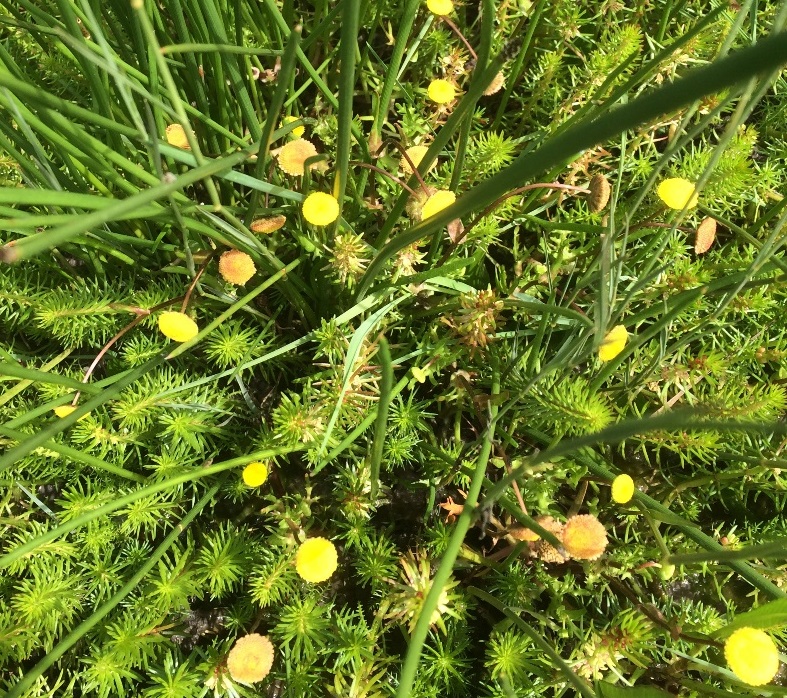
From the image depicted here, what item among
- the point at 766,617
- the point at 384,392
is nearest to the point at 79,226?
the point at 384,392

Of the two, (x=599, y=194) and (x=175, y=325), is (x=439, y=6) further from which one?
(x=175, y=325)

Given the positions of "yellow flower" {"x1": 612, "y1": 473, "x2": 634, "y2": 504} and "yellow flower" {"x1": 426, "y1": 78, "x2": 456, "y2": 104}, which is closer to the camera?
"yellow flower" {"x1": 612, "y1": 473, "x2": 634, "y2": 504}

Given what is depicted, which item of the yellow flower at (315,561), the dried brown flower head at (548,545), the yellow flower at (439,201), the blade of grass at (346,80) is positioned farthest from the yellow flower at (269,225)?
the dried brown flower head at (548,545)

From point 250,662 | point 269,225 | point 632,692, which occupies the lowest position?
point 250,662

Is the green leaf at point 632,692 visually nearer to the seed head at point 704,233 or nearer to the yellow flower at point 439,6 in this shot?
the seed head at point 704,233

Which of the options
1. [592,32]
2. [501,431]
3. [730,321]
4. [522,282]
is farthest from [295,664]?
[592,32]

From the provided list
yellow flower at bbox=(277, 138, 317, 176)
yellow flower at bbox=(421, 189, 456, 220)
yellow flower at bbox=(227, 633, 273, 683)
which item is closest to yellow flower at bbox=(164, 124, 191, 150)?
yellow flower at bbox=(277, 138, 317, 176)

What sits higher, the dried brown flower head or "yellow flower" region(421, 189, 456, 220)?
"yellow flower" region(421, 189, 456, 220)

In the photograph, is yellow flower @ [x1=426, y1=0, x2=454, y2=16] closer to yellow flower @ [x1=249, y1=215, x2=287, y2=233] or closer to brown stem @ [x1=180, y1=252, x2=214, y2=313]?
yellow flower @ [x1=249, y1=215, x2=287, y2=233]
